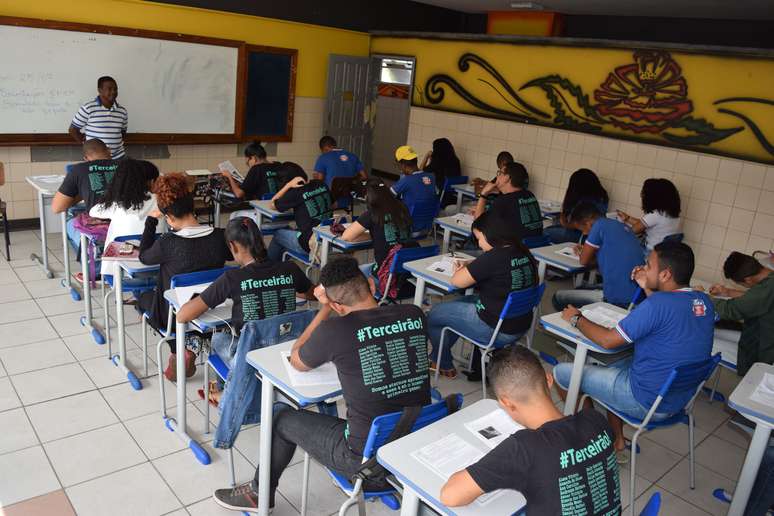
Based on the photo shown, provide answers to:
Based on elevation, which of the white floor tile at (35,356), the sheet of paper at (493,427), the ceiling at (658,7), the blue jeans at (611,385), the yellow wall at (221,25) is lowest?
the white floor tile at (35,356)

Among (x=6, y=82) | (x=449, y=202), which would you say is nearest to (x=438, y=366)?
(x=449, y=202)

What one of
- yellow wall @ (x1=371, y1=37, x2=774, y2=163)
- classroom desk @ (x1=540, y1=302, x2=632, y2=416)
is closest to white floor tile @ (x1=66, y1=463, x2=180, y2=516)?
classroom desk @ (x1=540, y1=302, x2=632, y2=416)

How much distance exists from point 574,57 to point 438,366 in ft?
16.1

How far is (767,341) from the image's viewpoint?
3.73 metres

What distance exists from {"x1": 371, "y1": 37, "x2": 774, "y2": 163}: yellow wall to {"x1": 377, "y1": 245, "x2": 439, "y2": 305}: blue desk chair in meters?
3.74

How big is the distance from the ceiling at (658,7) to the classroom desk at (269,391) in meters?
6.55

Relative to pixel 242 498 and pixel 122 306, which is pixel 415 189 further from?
pixel 242 498

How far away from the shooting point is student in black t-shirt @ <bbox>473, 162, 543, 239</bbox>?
5.73m

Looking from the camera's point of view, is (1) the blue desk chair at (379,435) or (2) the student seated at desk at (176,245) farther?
(2) the student seated at desk at (176,245)

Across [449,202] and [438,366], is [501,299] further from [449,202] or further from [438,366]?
[449,202]

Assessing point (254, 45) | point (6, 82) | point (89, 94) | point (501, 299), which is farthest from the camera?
point (254, 45)

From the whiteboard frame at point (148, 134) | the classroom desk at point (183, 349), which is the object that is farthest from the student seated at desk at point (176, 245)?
the whiteboard frame at point (148, 134)

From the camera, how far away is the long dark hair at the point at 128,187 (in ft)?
14.7

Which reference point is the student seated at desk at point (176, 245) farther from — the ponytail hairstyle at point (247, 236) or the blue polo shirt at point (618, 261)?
the blue polo shirt at point (618, 261)
